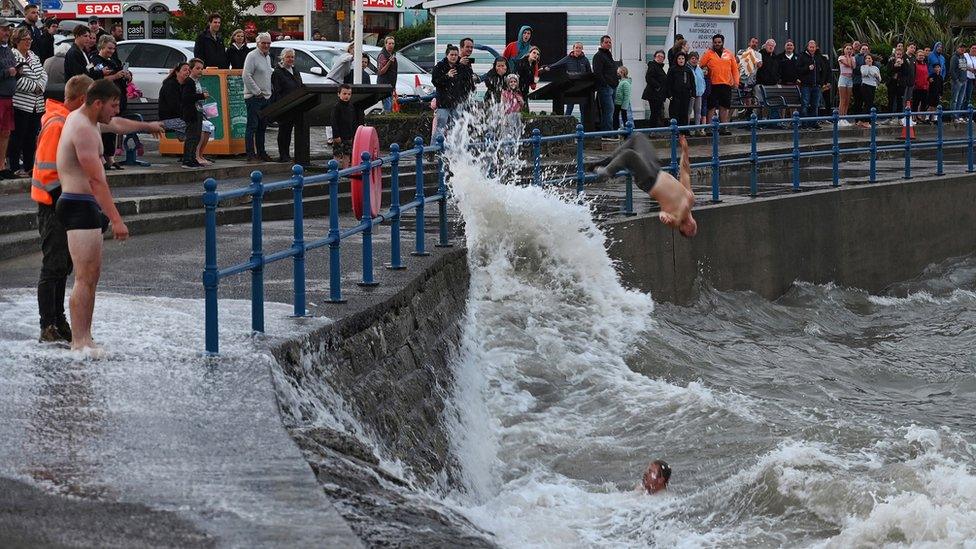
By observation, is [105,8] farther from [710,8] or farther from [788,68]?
[788,68]

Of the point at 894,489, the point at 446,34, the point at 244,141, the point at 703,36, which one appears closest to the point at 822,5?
the point at 703,36

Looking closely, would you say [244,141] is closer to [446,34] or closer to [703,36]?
[446,34]

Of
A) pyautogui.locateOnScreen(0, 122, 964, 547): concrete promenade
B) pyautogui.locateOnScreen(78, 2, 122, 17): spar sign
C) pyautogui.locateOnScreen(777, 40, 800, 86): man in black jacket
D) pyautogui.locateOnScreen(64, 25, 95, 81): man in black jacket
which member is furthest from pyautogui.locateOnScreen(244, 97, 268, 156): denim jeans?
pyautogui.locateOnScreen(78, 2, 122, 17): spar sign

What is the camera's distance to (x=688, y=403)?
12906 mm

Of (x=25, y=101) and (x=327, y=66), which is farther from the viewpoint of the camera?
(x=327, y=66)

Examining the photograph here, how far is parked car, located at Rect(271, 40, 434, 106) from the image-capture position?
90.7 feet

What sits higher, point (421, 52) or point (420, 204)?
point (421, 52)

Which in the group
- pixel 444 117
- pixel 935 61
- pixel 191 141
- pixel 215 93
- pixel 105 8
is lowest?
pixel 191 141

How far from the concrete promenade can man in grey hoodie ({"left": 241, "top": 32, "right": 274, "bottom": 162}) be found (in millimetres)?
6793

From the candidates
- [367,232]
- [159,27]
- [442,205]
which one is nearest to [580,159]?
[442,205]

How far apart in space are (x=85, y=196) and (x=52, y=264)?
1.96ft

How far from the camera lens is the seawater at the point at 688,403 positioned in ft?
31.9

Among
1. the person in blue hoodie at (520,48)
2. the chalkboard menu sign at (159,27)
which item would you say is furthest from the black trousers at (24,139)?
the chalkboard menu sign at (159,27)

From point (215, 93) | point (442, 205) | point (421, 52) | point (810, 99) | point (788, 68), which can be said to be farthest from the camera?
point (421, 52)
